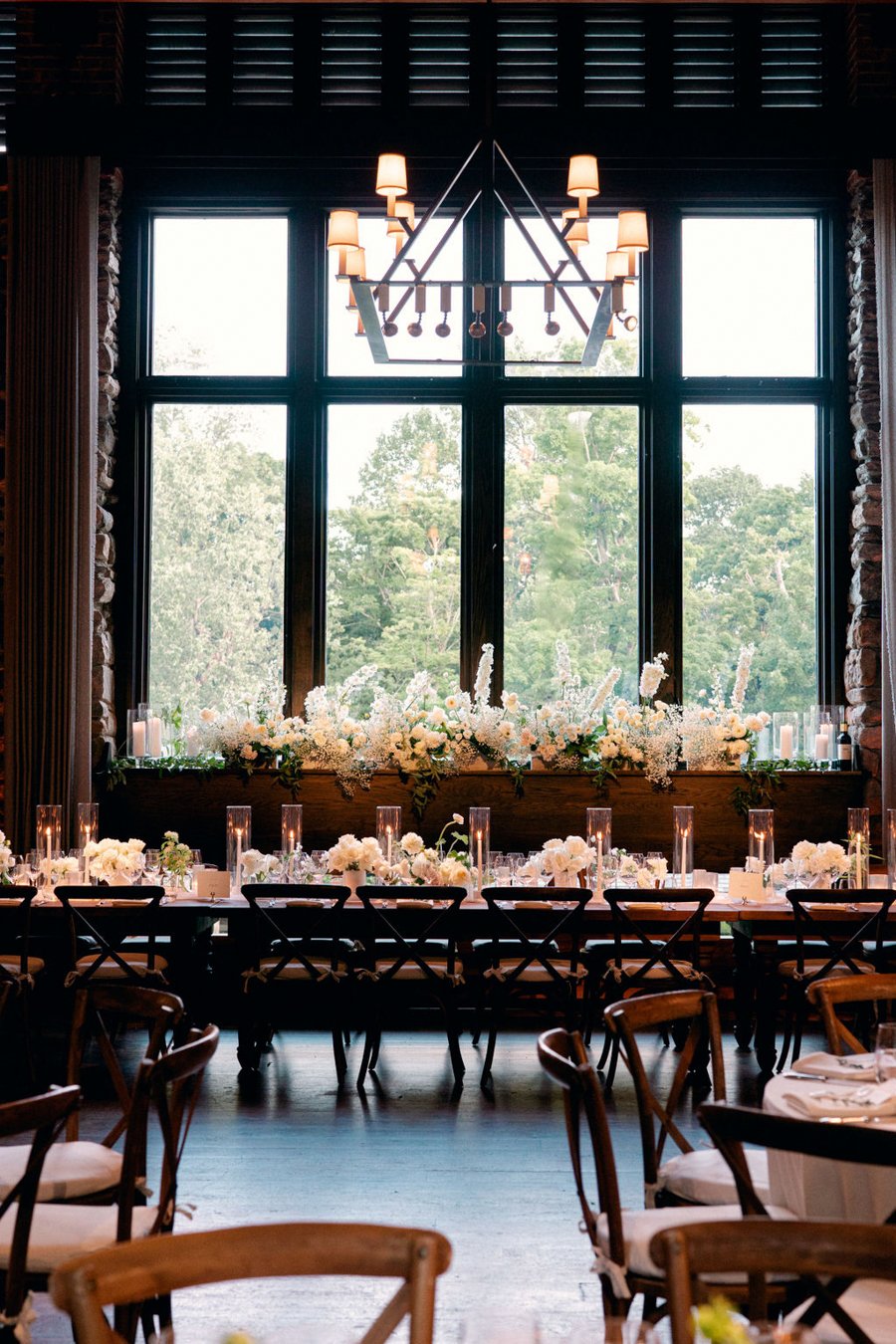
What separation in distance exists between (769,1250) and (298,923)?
14.1ft

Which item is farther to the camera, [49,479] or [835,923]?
[49,479]

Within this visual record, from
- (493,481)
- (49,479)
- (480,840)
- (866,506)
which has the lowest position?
(480,840)

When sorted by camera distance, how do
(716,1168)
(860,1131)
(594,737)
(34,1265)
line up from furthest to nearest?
(594,737) → (716,1168) → (34,1265) → (860,1131)

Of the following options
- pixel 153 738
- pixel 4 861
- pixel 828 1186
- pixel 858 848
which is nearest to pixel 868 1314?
pixel 828 1186

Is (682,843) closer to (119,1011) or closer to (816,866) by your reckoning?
(816,866)

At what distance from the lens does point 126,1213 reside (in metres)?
2.88

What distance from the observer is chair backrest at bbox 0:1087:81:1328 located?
259cm

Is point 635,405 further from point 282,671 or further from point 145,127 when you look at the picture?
point 145,127

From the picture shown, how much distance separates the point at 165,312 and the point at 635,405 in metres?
3.08

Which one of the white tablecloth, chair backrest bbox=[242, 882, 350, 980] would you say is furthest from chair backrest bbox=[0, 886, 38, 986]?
the white tablecloth

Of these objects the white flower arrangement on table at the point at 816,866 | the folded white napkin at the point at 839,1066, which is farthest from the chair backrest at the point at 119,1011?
the white flower arrangement on table at the point at 816,866

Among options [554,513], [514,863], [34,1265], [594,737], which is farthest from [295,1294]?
[554,513]

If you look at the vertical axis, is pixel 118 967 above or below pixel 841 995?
below

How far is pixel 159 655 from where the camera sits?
8.66m
